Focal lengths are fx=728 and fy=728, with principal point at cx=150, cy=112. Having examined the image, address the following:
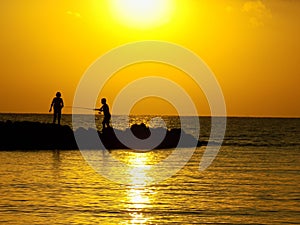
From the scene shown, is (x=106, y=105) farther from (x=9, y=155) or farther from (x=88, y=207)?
(x=88, y=207)

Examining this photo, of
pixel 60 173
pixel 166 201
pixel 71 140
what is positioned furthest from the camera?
pixel 71 140

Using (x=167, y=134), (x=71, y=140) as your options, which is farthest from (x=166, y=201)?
(x=167, y=134)

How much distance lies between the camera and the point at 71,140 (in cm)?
3978

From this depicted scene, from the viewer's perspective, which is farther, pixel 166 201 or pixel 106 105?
pixel 106 105

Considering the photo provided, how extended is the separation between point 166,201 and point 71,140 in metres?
20.1

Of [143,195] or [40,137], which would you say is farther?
[40,137]

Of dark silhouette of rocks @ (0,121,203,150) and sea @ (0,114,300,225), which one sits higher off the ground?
dark silhouette of rocks @ (0,121,203,150)

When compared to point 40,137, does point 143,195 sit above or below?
below

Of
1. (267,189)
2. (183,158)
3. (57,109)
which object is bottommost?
(267,189)

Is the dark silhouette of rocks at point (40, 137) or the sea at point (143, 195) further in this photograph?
the dark silhouette of rocks at point (40, 137)

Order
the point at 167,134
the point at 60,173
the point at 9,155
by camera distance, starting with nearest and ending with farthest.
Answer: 1. the point at 60,173
2. the point at 9,155
3. the point at 167,134

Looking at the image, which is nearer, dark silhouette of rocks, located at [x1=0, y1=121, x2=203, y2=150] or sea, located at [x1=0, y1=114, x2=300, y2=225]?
sea, located at [x1=0, y1=114, x2=300, y2=225]

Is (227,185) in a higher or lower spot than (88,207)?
higher

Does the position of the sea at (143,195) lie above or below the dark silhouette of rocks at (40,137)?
below
